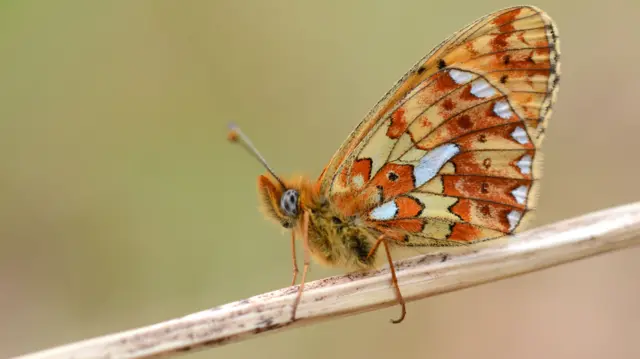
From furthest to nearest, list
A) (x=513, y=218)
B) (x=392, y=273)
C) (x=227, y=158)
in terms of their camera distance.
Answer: (x=227, y=158), (x=513, y=218), (x=392, y=273)

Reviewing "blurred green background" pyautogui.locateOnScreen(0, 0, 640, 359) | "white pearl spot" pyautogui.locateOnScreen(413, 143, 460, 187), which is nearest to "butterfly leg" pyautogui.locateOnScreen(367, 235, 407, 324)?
"white pearl spot" pyautogui.locateOnScreen(413, 143, 460, 187)

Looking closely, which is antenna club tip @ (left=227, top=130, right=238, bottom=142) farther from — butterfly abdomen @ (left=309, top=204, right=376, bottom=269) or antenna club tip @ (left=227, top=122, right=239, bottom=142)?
butterfly abdomen @ (left=309, top=204, right=376, bottom=269)

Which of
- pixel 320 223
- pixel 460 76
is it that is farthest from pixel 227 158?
pixel 460 76

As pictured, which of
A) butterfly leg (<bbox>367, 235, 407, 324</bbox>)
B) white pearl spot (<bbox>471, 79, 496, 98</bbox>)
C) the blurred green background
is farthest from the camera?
the blurred green background

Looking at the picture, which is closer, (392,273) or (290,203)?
(392,273)

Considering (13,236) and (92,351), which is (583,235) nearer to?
(92,351)

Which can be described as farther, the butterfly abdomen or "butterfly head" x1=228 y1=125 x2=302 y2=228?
"butterfly head" x1=228 y1=125 x2=302 y2=228

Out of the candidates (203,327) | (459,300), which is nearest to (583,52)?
(459,300)

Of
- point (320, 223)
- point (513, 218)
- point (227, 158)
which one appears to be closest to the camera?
point (513, 218)

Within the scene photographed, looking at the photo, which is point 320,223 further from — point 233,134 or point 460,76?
point 460,76

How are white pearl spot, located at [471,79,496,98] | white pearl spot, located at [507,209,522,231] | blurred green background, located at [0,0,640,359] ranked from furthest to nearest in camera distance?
blurred green background, located at [0,0,640,359]
white pearl spot, located at [471,79,496,98]
white pearl spot, located at [507,209,522,231]
